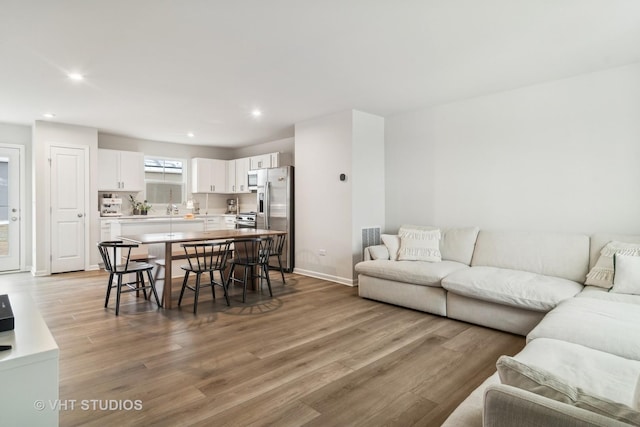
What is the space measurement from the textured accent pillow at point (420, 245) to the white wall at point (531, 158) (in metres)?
0.51

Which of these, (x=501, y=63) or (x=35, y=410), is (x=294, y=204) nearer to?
(x=501, y=63)

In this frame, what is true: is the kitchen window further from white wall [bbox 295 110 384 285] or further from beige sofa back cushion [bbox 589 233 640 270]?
beige sofa back cushion [bbox 589 233 640 270]

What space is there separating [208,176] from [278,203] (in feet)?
8.25

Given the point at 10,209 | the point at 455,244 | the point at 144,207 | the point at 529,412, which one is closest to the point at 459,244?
the point at 455,244

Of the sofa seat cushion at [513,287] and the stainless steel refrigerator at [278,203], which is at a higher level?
the stainless steel refrigerator at [278,203]

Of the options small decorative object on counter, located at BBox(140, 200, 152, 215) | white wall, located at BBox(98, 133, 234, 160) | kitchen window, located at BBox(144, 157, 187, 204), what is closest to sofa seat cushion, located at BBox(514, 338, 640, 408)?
small decorative object on counter, located at BBox(140, 200, 152, 215)

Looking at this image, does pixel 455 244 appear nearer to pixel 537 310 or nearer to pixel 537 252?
pixel 537 252

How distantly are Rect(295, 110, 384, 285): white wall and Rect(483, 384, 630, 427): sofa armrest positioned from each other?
3.98 m

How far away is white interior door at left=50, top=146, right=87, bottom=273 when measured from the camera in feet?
18.9

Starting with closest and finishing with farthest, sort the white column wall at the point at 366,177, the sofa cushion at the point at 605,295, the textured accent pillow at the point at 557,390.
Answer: the textured accent pillow at the point at 557,390 < the sofa cushion at the point at 605,295 < the white column wall at the point at 366,177

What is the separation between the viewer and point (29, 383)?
1382mm

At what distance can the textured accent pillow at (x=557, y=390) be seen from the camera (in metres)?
0.81

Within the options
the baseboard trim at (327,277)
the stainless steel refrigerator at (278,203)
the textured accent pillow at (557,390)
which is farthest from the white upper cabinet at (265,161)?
the textured accent pillow at (557,390)

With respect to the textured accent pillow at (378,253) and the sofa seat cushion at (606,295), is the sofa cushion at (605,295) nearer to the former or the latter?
the sofa seat cushion at (606,295)
